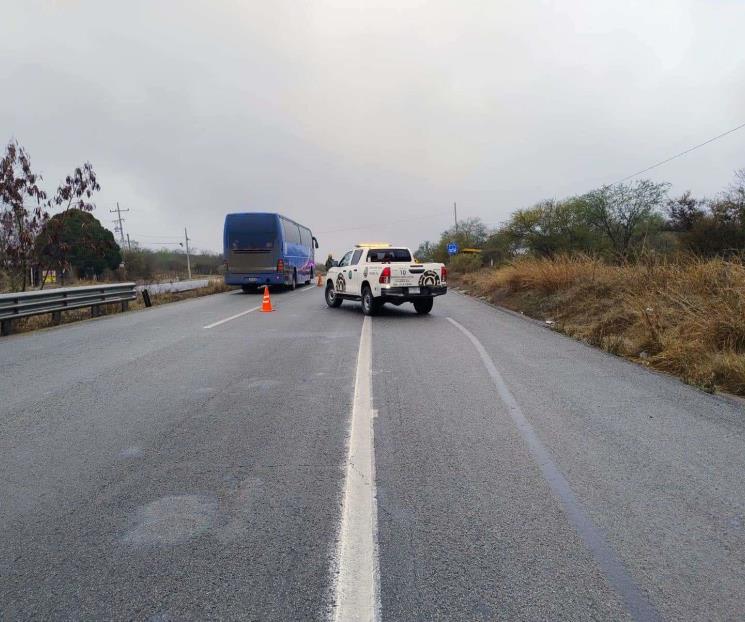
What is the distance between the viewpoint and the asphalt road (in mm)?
2510

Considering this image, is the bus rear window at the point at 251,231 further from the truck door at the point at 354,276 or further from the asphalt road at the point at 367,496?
the asphalt road at the point at 367,496

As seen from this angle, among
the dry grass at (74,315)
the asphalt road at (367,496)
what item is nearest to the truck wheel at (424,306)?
the asphalt road at (367,496)

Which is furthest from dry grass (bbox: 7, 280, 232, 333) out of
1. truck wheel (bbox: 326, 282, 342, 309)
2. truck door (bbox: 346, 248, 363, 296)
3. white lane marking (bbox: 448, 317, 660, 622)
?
white lane marking (bbox: 448, 317, 660, 622)

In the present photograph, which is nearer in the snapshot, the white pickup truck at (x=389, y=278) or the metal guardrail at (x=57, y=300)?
the metal guardrail at (x=57, y=300)

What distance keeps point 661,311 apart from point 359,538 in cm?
912

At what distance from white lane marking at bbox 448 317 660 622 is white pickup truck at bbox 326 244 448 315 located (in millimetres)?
8848

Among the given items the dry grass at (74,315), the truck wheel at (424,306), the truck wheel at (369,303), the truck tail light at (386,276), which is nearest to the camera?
the dry grass at (74,315)

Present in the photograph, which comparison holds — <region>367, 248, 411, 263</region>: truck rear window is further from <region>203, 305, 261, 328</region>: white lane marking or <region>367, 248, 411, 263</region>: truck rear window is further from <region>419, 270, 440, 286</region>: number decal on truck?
<region>203, 305, 261, 328</region>: white lane marking

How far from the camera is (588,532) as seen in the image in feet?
10.1

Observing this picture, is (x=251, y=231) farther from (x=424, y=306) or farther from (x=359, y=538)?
(x=359, y=538)

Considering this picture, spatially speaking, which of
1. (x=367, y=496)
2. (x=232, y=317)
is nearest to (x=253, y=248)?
(x=232, y=317)

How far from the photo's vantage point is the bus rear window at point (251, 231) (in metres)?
25.0

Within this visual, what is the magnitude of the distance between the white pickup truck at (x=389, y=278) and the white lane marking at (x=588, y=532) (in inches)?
348

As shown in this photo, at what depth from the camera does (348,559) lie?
9.10 feet
